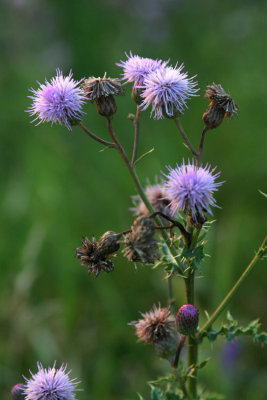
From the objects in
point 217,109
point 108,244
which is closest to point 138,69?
point 217,109

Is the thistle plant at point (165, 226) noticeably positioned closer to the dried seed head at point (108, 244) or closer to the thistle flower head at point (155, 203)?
the dried seed head at point (108, 244)

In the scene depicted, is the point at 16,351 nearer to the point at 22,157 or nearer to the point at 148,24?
the point at 22,157

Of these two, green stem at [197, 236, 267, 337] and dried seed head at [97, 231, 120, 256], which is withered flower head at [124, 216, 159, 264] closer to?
dried seed head at [97, 231, 120, 256]

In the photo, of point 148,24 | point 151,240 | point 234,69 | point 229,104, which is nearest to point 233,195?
point 234,69

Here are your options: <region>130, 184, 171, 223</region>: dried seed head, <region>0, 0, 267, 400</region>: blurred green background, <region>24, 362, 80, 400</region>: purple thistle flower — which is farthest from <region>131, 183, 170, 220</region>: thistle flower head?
<region>0, 0, 267, 400</region>: blurred green background

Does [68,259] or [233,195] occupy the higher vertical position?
[233,195]

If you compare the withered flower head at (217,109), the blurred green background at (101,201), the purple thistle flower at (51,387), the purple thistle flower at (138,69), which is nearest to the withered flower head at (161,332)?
the purple thistle flower at (51,387)
